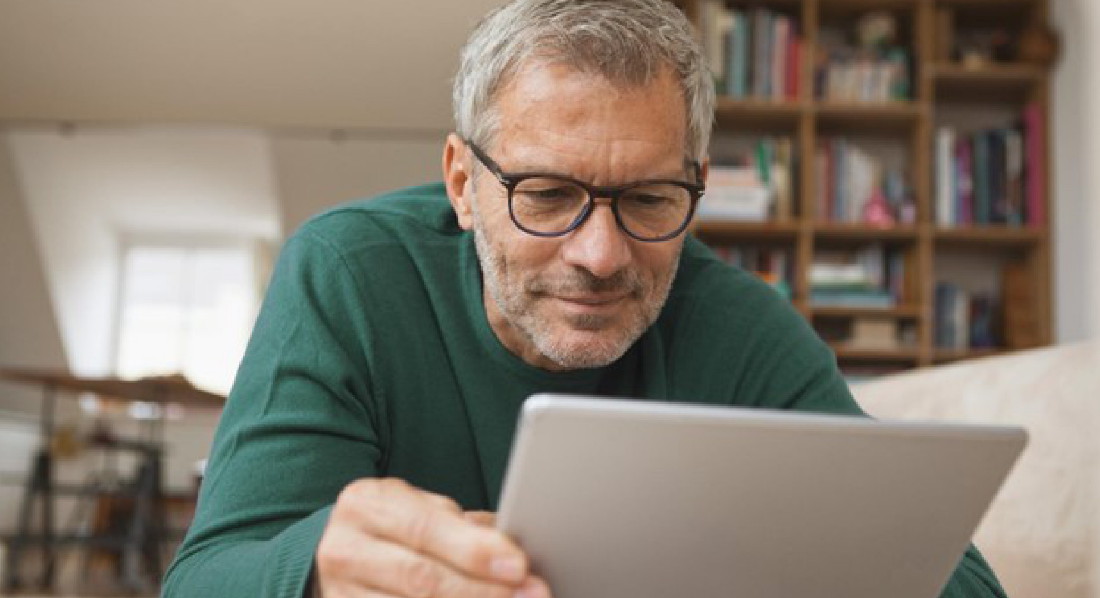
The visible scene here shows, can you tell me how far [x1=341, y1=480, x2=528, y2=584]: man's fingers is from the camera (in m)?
0.62

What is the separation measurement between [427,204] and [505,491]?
0.68 meters

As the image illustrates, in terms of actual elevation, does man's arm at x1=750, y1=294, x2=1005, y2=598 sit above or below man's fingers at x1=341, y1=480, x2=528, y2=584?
below

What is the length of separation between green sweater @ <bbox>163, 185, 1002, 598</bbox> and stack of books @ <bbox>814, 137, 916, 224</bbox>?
2.70 metres

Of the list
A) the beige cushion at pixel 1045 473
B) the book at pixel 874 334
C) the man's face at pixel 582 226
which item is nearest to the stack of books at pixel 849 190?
the book at pixel 874 334

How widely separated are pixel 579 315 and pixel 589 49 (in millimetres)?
230

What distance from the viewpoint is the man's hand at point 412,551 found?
625 mm

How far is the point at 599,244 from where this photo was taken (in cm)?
98

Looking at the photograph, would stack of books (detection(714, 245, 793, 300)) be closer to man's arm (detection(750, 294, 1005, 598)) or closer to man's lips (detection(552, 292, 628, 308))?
man's arm (detection(750, 294, 1005, 598))

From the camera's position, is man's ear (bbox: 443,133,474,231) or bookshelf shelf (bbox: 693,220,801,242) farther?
bookshelf shelf (bbox: 693,220,801,242)

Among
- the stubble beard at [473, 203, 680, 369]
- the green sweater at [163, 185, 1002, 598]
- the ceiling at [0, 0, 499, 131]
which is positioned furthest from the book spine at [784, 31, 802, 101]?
the stubble beard at [473, 203, 680, 369]

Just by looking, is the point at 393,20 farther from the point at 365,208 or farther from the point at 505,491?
the point at 505,491

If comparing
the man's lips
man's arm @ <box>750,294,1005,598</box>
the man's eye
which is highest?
the man's eye

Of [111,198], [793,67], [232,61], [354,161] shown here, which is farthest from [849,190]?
[111,198]

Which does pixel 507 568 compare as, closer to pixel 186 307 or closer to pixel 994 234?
pixel 994 234
